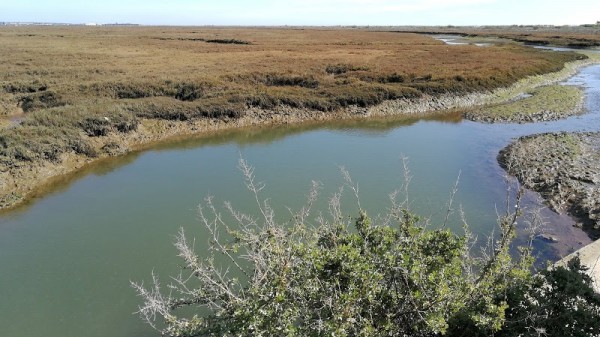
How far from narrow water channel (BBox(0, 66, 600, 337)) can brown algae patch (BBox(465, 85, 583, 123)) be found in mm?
Result: 1402

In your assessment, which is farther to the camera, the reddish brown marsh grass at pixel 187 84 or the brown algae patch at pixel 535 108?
the brown algae patch at pixel 535 108

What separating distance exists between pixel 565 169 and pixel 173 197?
665 inches

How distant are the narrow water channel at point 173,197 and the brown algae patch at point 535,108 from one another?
1.40 metres

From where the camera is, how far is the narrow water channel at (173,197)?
10.6 metres

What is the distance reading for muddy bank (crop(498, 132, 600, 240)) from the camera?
15.4 m

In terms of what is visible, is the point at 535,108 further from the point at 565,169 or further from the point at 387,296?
the point at 387,296

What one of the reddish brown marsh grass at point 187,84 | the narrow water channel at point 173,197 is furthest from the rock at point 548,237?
the reddish brown marsh grass at point 187,84

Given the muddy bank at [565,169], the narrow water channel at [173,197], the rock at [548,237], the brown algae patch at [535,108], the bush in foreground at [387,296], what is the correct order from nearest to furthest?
the bush in foreground at [387,296]
the narrow water channel at [173,197]
the rock at [548,237]
the muddy bank at [565,169]
the brown algae patch at [535,108]

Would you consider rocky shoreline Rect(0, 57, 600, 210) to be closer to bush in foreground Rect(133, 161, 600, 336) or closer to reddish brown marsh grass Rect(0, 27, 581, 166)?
reddish brown marsh grass Rect(0, 27, 581, 166)

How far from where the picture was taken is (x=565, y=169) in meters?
18.8

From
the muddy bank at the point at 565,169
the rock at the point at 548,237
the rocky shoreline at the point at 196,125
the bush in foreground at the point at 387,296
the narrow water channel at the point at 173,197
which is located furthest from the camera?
the rocky shoreline at the point at 196,125

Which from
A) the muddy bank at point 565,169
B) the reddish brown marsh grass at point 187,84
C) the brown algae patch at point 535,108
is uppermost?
the reddish brown marsh grass at point 187,84

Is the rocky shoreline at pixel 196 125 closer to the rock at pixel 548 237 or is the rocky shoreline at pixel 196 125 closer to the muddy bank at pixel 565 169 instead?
the muddy bank at pixel 565 169

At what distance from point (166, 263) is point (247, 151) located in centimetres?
1179
